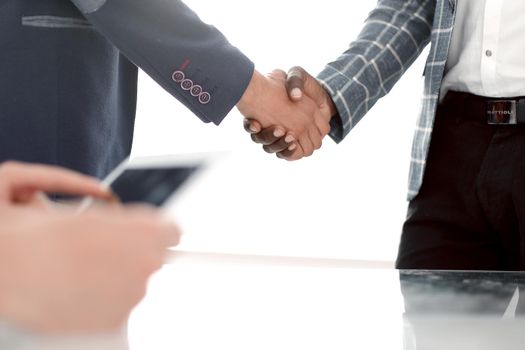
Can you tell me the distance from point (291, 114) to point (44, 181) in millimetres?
1124

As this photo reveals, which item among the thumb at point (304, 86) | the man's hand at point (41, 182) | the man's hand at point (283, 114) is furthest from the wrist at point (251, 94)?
the man's hand at point (41, 182)

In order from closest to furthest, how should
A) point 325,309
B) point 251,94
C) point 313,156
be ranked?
point 325,309 → point 251,94 → point 313,156

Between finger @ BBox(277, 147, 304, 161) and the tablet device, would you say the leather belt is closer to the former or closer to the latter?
finger @ BBox(277, 147, 304, 161)

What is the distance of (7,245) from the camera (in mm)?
537

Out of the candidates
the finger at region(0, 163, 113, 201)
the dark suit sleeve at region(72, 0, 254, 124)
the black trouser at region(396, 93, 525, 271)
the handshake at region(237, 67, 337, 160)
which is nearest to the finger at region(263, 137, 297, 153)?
the handshake at region(237, 67, 337, 160)

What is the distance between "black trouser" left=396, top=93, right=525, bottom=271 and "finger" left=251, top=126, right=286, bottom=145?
0.34 meters

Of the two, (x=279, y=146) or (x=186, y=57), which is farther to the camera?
(x=279, y=146)

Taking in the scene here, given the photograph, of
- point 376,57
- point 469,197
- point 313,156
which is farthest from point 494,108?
point 313,156

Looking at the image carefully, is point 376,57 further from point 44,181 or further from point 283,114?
point 44,181

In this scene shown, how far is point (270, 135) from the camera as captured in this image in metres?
1.70

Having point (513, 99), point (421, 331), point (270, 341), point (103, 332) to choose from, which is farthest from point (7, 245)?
point (513, 99)

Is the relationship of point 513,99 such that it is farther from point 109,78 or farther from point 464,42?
point 109,78

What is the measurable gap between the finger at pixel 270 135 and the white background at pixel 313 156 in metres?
1.47

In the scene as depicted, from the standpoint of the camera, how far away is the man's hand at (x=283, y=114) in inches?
63.3
